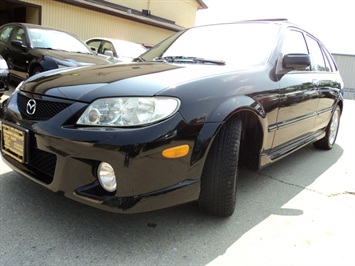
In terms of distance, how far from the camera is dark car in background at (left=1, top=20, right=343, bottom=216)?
1.81 metres

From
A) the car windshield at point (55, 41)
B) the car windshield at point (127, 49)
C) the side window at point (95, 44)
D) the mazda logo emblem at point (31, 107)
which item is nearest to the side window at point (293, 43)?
the mazda logo emblem at point (31, 107)

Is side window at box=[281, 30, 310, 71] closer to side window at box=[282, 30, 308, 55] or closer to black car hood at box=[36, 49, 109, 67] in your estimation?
side window at box=[282, 30, 308, 55]

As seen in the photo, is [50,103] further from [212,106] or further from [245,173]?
[245,173]

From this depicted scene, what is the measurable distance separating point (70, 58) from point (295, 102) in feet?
12.9

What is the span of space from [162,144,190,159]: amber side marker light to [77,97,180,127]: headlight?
0.19 metres

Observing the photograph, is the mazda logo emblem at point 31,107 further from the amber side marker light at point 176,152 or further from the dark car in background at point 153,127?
the amber side marker light at point 176,152

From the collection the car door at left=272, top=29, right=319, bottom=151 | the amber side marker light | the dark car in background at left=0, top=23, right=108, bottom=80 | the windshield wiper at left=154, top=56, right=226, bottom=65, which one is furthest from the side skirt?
the dark car in background at left=0, top=23, right=108, bottom=80

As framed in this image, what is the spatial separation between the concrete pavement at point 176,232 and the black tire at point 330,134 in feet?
6.14

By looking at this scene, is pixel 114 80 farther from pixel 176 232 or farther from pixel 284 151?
pixel 284 151

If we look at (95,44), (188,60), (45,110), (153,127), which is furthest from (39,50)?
(153,127)

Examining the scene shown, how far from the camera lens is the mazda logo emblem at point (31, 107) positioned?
2084mm

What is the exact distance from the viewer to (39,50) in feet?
18.7

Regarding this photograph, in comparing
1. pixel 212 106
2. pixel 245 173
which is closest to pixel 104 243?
pixel 212 106

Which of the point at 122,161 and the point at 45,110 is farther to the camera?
the point at 45,110
